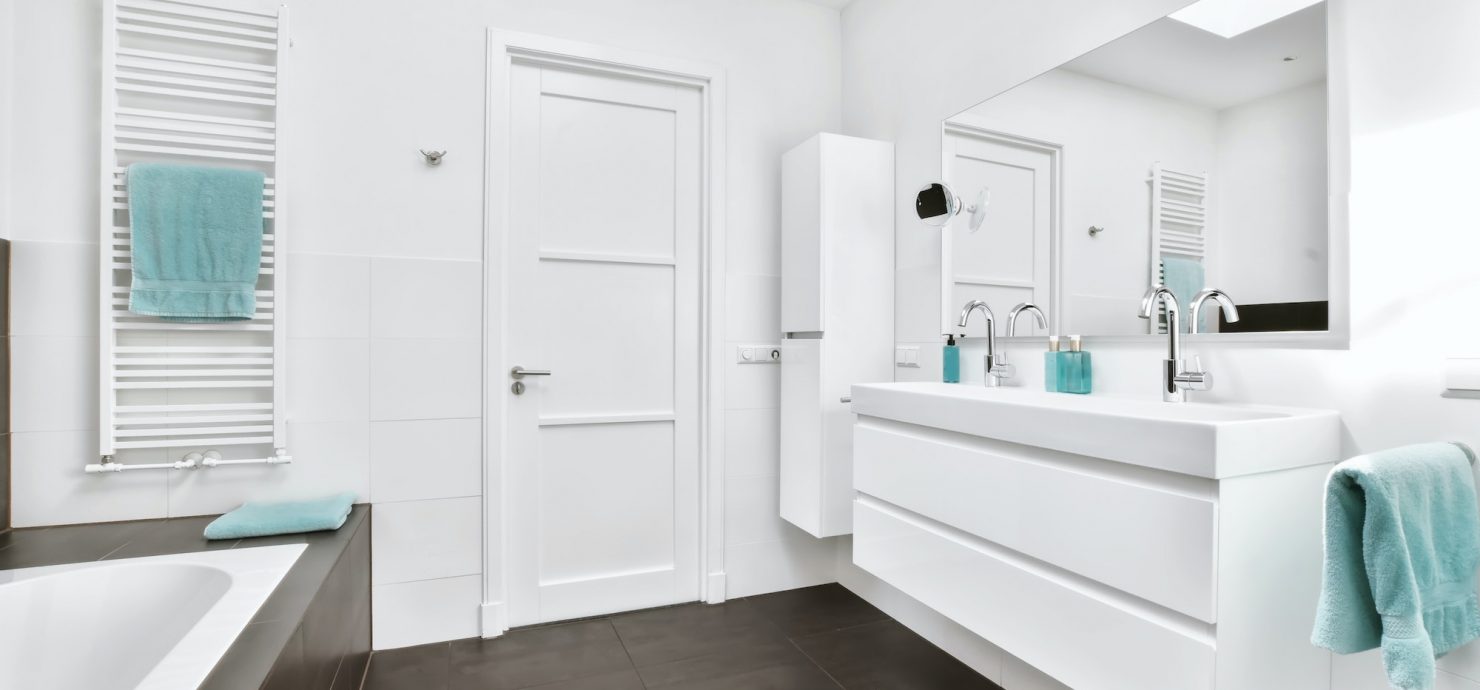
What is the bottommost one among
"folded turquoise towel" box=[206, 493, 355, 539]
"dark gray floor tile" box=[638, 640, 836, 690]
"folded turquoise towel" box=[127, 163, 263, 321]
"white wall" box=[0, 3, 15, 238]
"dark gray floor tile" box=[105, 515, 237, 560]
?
"dark gray floor tile" box=[638, 640, 836, 690]

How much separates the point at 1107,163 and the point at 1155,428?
0.90 metres

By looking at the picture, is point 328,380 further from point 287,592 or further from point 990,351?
point 990,351

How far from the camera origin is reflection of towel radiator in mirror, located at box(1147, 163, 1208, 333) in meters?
1.54

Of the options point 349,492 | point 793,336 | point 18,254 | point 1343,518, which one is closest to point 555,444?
point 349,492

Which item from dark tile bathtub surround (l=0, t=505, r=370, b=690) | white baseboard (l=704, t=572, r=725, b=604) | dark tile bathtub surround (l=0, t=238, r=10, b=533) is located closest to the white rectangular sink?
white baseboard (l=704, t=572, r=725, b=604)

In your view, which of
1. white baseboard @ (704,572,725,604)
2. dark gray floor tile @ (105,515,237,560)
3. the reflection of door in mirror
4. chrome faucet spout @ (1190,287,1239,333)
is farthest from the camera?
white baseboard @ (704,572,725,604)

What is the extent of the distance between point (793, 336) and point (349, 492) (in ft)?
5.25

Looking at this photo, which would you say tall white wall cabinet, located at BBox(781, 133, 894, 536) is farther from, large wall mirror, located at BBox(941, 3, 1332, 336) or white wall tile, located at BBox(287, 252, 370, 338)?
white wall tile, located at BBox(287, 252, 370, 338)

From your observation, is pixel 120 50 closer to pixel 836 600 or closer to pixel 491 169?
pixel 491 169

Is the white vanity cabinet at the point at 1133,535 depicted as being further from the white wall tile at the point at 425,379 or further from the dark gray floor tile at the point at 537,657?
the white wall tile at the point at 425,379

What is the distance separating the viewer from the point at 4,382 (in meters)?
1.86

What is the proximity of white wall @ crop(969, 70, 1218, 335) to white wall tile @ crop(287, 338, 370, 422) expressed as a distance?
2.15 meters


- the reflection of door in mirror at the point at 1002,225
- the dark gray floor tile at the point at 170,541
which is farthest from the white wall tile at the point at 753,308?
the dark gray floor tile at the point at 170,541

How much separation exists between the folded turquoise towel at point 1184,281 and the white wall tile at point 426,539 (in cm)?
214
